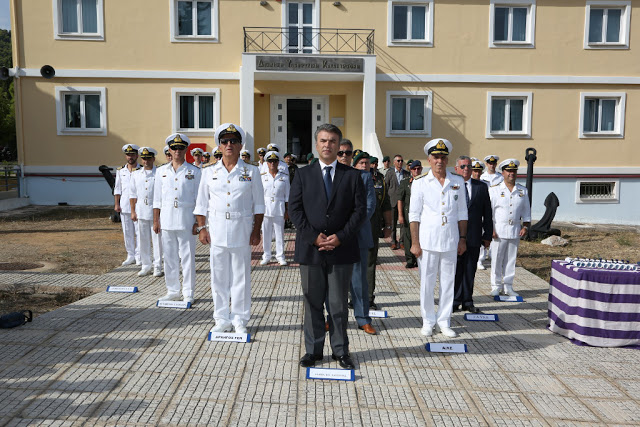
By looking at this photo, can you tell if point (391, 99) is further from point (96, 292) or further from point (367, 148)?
point (96, 292)

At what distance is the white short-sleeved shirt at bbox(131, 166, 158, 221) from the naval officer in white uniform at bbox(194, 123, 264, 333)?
367cm

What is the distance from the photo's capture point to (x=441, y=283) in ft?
20.8

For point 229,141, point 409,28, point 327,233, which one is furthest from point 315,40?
point 327,233

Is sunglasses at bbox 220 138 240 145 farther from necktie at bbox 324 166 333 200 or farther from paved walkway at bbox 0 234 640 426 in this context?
paved walkway at bbox 0 234 640 426

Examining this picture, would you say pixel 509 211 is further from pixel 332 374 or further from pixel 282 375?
pixel 282 375

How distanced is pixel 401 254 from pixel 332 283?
7.42m

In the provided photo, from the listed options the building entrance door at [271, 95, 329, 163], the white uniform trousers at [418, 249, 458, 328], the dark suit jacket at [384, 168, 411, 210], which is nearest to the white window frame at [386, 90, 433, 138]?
the building entrance door at [271, 95, 329, 163]

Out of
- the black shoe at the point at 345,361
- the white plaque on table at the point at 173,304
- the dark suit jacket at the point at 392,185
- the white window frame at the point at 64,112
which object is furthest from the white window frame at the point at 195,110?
the black shoe at the point at 345,361

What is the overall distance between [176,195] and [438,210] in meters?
3.62

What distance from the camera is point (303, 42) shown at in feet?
65.4

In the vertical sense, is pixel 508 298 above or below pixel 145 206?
below

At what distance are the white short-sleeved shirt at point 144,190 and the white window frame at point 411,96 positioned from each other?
39.6 feet

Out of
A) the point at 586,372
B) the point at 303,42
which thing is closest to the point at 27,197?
the point at 303,42

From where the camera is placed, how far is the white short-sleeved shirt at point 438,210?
6199mm
